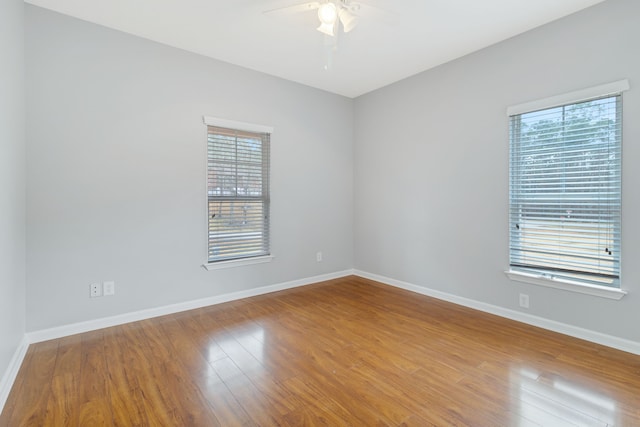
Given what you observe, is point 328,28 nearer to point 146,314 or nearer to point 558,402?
point 558,402

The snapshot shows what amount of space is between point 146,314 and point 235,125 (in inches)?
86.4

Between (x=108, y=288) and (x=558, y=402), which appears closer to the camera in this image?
(x=558, y=402)

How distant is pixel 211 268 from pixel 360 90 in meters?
3.13

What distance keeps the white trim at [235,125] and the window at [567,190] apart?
2.66m

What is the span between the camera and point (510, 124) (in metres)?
2.96

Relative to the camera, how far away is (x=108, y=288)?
2.80 m

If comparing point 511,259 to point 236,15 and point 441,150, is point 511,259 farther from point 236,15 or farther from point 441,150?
point 236,15

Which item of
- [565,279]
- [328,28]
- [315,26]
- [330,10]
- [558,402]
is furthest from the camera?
[315,26]

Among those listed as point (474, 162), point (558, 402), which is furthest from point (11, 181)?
point (474, 162)

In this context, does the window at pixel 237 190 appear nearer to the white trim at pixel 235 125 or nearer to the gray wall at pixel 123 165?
the white trim at pixel 235 125

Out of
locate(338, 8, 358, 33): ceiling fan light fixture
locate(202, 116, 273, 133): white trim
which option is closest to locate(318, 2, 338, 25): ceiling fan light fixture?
locate(338, 8, 358, 33): ceiling fan light fixture

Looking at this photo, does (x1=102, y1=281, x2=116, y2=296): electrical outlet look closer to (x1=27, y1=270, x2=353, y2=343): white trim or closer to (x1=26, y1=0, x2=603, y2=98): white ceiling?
(x1=27, y1=270, x2=353, y2=343): white trim

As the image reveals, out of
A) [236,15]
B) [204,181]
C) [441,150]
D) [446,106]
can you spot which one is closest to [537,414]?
[441,150]

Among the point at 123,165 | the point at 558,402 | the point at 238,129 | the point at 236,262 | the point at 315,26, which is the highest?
the point at 315,26
